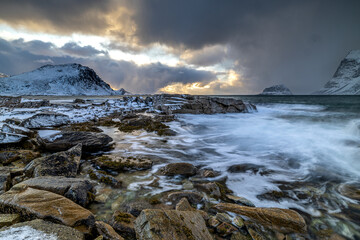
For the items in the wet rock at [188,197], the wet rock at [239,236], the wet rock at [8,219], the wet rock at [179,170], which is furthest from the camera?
the wet rock at [179,170]

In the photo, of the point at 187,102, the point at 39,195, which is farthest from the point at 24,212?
the point at 187,102

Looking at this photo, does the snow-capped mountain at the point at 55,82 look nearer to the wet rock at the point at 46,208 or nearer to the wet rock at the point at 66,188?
the wet rock at the point at 66,188

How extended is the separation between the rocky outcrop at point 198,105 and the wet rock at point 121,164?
48.4 feet

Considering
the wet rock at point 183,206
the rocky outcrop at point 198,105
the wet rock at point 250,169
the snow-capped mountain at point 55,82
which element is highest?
the snow-capped mountain at point 55,82

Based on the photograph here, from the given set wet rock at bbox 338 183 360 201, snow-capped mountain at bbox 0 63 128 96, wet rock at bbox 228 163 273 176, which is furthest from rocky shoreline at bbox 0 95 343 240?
snow-capped mountain at bbox 0 63 128 96

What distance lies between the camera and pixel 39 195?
→ 285cm

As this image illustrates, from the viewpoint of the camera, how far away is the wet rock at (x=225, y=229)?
116 inches

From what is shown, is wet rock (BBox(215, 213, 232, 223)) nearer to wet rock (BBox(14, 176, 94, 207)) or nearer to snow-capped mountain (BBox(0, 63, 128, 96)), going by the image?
wet rock (BBox(14, 176, 94, 207))

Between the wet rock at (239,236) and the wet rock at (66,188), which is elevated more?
the wet rock at (66,188)

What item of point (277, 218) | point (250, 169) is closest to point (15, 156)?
point (277, 218)

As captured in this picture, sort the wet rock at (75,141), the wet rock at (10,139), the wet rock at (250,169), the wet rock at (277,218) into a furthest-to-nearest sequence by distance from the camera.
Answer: the wet rock at (75,141) < the wet rock at (10,139) < the wet rock at (250,169) < the wet rock at (277,218)

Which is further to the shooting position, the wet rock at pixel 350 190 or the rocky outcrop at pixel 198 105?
the rocky outcrop at pixel 198 105

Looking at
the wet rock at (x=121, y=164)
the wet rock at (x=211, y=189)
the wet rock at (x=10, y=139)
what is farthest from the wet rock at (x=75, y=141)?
the wet rock at (x=211, y=189)

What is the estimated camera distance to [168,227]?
2402 mm
